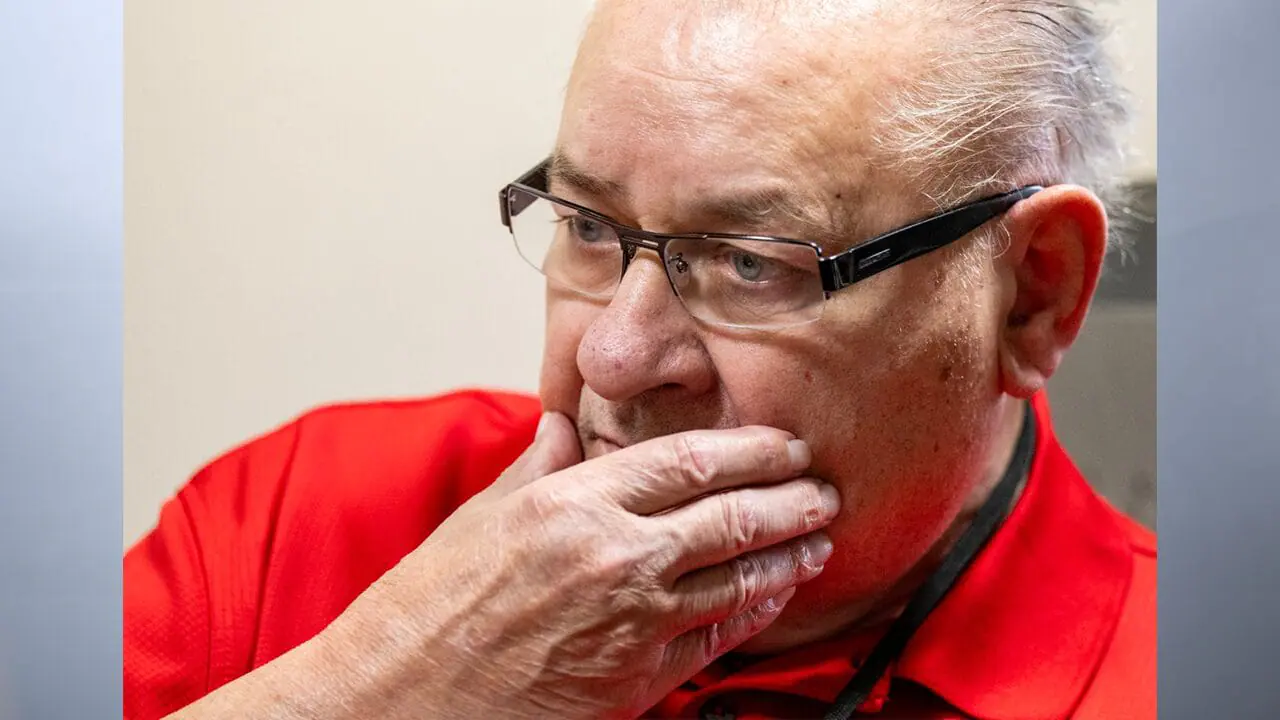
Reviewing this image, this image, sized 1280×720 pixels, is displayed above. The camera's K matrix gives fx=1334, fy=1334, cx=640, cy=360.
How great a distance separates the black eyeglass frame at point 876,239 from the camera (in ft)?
5.19

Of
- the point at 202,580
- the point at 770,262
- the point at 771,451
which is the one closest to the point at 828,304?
the point at 770,262

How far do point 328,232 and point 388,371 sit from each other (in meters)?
0.19

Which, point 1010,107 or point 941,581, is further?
point 941,581

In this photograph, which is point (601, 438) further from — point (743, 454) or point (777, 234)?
point (777, 234)

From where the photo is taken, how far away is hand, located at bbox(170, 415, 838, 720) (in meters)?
1.50

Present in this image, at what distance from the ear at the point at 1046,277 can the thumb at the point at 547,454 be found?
575 mm

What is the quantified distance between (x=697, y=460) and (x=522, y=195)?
454 mm

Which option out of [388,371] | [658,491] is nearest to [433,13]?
[388,371]

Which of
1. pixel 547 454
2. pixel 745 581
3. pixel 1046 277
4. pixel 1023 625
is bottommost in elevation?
pixel 1023 625

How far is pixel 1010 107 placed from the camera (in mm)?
1688

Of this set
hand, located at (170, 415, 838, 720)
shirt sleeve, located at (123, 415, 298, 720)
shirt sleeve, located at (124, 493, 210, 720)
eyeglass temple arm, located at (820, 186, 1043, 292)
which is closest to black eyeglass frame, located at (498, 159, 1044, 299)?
eyeglass temple arm, located at (820, 186, 1043, 292)

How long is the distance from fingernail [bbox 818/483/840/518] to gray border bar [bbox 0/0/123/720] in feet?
2.87

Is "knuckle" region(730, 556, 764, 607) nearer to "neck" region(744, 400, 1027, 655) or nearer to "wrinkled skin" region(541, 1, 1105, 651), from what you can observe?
"wrinkled skin" region(541, 1, 1105, 651)

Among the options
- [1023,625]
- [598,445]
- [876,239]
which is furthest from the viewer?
[1023,625]
